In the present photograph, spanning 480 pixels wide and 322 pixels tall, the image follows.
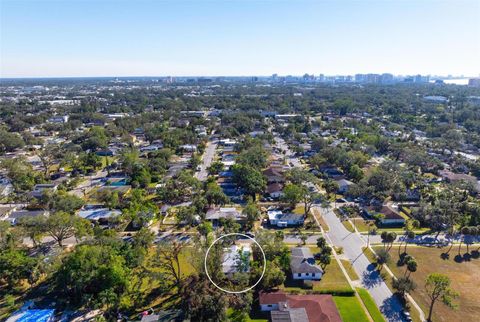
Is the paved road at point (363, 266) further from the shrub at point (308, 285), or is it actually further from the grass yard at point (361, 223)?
the shrub at point (308, 285)

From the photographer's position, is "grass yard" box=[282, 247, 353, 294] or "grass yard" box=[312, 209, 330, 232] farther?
"grass yard" box=[312, 209, 330, 232]

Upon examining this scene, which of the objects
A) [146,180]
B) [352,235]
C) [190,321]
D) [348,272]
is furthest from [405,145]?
[190,321]

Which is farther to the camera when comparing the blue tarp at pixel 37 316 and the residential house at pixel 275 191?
the residential house at pixel 275 191

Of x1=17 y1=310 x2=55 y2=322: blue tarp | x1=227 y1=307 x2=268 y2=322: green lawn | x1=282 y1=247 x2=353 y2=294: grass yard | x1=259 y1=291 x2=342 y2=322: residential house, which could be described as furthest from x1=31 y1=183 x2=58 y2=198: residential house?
x1=282 y1=247 x2=353 y2=294: grass yard

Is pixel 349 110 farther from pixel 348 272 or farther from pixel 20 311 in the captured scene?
pixel 20 311

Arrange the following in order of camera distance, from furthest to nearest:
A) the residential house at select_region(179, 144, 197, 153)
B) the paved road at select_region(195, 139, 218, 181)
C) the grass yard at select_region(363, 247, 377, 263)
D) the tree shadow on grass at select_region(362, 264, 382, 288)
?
the residential house at select_region(179, 144, 197, 153) → the paved road at select_region(195, 139, 218, 181) → the grass yard at select_region(363, 247, 377, 263) → the tree shadow on grass at select_region(362, 264, 382, 288)

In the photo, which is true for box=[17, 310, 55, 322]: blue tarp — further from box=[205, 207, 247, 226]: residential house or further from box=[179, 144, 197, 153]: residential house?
box=[179, 144, 197, 153]: residential house

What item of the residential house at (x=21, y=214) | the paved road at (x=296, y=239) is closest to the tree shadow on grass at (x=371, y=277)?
the paved road at (x=296, y=239)
